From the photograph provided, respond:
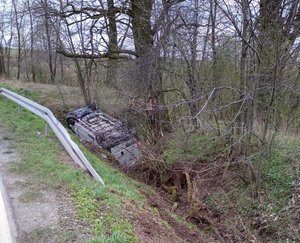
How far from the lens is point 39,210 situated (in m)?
4.32

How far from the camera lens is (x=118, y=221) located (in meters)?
4.27

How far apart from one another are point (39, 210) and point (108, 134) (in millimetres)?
7116

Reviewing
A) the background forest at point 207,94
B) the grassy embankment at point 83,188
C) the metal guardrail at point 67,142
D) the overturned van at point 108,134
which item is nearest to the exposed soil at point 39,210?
the grassy embankment at point 83,188

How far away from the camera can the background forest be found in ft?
23.2

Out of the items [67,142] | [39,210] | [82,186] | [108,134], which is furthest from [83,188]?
[108,134]

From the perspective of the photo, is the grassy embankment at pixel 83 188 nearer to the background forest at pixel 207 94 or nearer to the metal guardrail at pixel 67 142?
the metal guardrail at pixel 67 142

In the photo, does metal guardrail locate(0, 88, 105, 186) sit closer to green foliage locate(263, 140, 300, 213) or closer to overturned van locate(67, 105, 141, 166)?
overturned van locate(67, 105, 141, 166)

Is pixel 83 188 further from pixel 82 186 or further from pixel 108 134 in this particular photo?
pixel 108 134

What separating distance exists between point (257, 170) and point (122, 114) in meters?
5.85

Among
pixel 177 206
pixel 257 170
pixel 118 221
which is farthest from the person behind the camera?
pixel 177 206

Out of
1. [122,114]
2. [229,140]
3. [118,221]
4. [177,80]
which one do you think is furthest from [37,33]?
[118,221]

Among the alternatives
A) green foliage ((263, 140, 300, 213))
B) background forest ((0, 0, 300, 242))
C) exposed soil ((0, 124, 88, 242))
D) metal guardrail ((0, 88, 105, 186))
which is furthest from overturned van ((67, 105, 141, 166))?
exposed soil ((0, 124, 88, 242))

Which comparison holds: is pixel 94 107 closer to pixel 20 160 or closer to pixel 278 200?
pixel 20 160

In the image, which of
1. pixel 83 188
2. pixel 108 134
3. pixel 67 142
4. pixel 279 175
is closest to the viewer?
pixel 83 188
